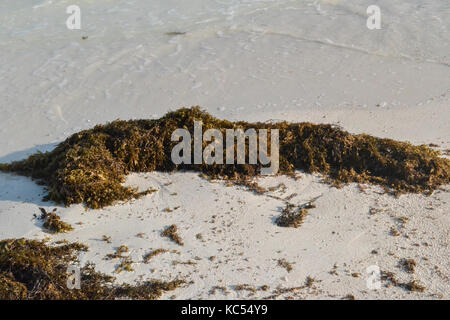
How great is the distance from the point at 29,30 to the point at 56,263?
642 centimetres

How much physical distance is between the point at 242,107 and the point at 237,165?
66.4 inches

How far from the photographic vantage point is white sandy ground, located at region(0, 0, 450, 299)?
3396mm

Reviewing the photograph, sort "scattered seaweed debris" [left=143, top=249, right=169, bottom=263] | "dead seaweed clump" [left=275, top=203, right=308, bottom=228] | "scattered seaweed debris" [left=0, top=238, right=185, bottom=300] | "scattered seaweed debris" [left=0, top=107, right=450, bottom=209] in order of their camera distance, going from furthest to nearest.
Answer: "scattered seaweed debris" [left=0, top=107, right=450, bottom=209], "dead seaweed clump" [left=275, top=203, right=308, bottom=228], "scattered seaweed debris" [left=143, top=249, right=169, bottom=263], "scattered seaweed debris" [left=0, top=238, right=185, bottom=300]

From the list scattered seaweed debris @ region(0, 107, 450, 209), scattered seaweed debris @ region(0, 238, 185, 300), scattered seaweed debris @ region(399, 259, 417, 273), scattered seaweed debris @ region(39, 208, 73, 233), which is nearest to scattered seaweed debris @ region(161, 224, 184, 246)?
scattered seaweed debris @ region(0, 238, 185, 300)

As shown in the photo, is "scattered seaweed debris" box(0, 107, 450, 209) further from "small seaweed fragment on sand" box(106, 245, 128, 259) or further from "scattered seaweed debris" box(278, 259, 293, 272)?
"scattered seaweed debris" box(278, 259, 293, 272)

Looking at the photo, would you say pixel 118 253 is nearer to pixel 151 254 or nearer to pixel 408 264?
pixel 151 254

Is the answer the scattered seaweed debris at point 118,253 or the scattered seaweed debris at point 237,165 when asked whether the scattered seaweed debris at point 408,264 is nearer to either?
the scattered seaweed debris at point 237,165

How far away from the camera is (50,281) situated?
310 centimetres

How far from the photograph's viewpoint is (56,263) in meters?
3.29

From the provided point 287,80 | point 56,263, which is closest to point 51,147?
point 56,263

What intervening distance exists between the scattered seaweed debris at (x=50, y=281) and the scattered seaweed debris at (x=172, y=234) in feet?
1.43

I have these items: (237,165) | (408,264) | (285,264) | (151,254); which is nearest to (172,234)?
(151,254)

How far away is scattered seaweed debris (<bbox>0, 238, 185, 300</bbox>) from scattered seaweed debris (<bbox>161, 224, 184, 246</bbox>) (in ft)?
1.43
